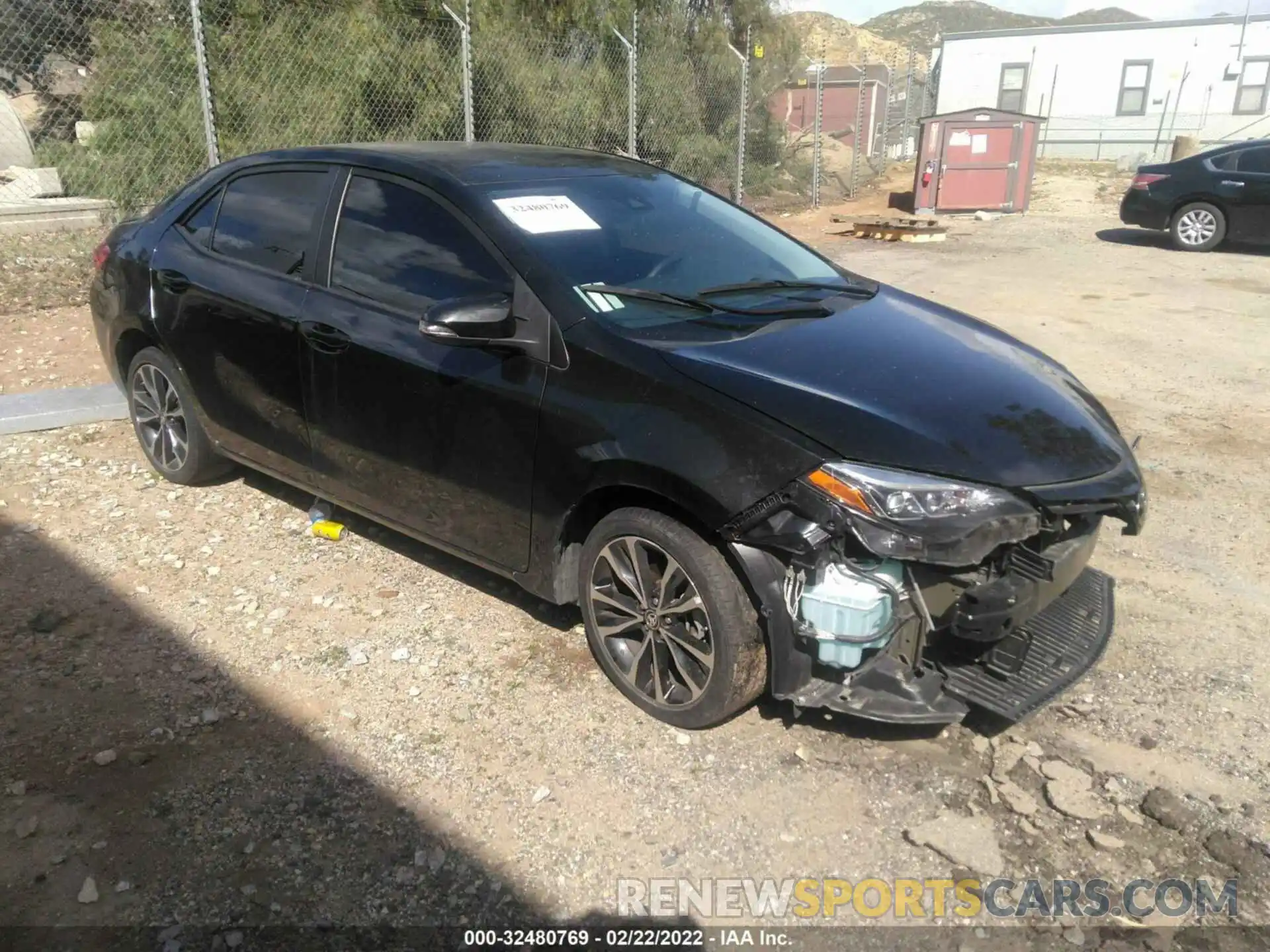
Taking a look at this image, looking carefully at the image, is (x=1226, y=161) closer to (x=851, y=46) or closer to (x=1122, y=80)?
(x=1122, y=80)

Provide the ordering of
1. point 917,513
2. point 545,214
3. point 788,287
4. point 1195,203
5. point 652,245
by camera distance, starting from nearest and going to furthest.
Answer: point 917,513 < point 545,214 < point 652,245 < point 788,287 < point 1195,203

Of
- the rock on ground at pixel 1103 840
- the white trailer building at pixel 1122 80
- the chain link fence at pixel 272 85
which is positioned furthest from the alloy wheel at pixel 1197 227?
the white trailer building at pixel 1122 80

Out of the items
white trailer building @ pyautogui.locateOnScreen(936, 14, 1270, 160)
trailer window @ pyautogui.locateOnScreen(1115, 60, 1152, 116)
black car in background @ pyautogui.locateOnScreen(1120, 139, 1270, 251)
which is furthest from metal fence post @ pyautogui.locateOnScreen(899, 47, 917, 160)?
black car in background @ pyautogui.locateOnScreen(1120, 139, 1270, 251)

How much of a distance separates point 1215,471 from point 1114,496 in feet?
9.70

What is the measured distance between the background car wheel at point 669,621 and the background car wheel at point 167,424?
2452 millimetres

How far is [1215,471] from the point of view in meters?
5.40

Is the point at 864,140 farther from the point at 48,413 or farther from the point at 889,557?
the point at 889,557

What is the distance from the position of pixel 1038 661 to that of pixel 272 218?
344 centimetres

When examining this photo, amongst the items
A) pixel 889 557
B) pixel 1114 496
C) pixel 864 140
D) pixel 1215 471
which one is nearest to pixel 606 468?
pixel 889 557

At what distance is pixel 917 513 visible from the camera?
2691 millimetres

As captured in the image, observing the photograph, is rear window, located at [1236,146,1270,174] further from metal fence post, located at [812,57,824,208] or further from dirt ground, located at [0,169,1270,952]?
dirt ground, located at [0,169,1270,952]

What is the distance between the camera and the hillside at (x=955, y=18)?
141 meters

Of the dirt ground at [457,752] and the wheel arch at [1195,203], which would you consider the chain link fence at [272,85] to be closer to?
the dirt ground at [457,752]

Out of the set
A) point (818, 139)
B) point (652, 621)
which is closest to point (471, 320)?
point (652, 621)
